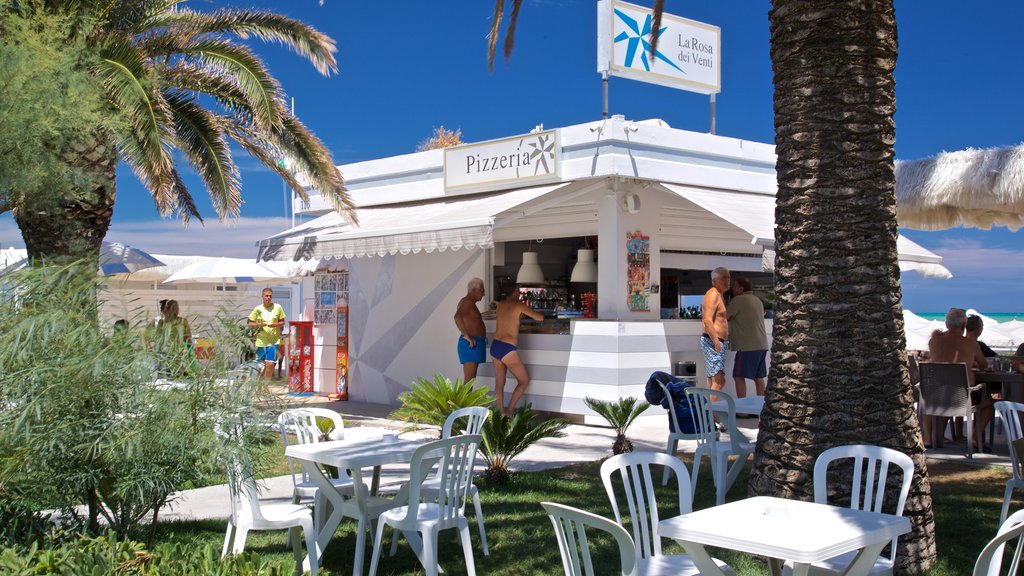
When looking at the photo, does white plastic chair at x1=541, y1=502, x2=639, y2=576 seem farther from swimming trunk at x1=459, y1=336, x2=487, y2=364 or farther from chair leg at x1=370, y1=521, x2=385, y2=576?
swimming trunk at x1=459, y1=336, x2=487, y2=364

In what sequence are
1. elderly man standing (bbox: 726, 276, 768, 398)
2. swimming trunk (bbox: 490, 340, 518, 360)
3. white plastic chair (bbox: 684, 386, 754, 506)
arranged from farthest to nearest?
swimming trunk (bbox: 490, 340, 518, 360) < elderly man standing (bbox: 726, 276, 768, 398) < white plastic chair (bbox: 684, 386, 754, 506)

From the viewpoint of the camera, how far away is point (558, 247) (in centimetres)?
1534

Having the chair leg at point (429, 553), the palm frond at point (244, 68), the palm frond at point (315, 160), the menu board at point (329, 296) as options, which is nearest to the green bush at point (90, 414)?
the chair leg at point (429, 553)

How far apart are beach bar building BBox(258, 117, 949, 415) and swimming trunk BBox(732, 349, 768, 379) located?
3.11ft

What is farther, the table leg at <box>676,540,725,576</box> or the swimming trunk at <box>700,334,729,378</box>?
the swimming trunk at <box>700,334,729,378</box>

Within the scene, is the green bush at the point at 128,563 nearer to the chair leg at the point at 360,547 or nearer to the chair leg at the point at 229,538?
the chair leg at the point at 229,538

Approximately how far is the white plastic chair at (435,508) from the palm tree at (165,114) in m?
3.35

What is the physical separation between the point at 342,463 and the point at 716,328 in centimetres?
713

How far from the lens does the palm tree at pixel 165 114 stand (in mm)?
8641

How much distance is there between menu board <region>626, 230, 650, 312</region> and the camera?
1270cm

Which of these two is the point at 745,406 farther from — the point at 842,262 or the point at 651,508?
the point at 651,508

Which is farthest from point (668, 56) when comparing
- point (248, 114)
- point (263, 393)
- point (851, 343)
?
point (263, 393)

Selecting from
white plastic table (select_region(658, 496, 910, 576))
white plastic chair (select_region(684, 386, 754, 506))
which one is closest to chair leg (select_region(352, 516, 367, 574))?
white plastic table (select_region(658, 496, 910, 576))

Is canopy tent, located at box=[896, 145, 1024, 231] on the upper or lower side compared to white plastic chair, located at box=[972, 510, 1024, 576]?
upper
